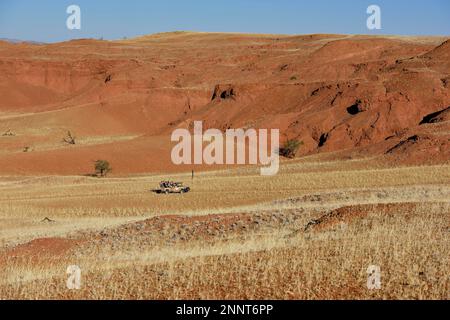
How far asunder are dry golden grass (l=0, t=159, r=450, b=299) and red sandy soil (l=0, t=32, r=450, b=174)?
1858 cm

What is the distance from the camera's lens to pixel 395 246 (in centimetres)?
1453

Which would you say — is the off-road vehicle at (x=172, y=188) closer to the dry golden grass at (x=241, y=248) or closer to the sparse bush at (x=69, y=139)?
the dry golden grass at (x=241, y=248)

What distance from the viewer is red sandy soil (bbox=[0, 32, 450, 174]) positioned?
59.3 metres

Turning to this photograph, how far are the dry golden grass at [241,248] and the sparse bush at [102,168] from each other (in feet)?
52.9

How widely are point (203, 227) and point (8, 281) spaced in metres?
9.56

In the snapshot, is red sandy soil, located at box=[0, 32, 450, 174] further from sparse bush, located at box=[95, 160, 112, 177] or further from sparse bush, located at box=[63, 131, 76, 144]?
sparse bush, located at box=[95, 160, 112, 177]

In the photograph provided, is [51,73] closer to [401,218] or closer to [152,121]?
[152,121]

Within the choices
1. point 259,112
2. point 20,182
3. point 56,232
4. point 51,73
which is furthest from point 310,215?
point 51,73

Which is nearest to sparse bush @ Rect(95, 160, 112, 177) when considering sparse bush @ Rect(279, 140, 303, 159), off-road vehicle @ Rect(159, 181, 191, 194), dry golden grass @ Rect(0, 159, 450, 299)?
sparse bush @ Rect(279, 140, 303, 159)

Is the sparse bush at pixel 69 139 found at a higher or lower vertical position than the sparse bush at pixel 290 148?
higher

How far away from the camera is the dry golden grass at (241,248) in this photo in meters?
11.9

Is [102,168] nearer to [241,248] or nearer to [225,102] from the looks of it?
[225,102]

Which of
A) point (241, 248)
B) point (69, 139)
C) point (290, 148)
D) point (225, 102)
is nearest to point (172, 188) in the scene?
point (290, 148)

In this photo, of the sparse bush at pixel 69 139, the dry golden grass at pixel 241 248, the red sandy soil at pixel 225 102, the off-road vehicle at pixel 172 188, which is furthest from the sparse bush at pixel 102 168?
the sparse bush at pixel 69 139
